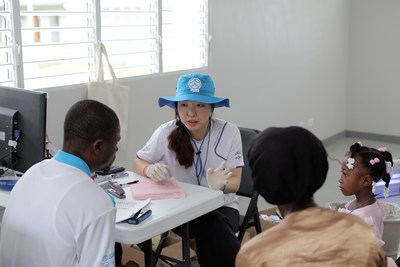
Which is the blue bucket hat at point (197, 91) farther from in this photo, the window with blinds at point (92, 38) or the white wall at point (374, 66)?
the white wall at point (374, 66)

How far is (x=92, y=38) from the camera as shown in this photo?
336 centimetres

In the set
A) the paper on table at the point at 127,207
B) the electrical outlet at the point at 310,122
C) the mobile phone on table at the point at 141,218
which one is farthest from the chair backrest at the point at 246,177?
the electrical outlet at the point at 310,122

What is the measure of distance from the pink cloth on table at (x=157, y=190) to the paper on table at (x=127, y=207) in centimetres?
7

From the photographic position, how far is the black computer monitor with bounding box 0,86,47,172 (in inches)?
81.2

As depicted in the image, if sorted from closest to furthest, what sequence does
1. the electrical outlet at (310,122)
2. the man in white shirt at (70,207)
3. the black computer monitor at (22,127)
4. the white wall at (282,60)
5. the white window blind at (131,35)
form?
the man in white shirt at (70,207)
the black computer monitor at (22,127)
the white window blind at (131,35)
the white wall at (282,60)
the electrical outlet at (310,122)

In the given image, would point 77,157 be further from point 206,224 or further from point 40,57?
point 40,57

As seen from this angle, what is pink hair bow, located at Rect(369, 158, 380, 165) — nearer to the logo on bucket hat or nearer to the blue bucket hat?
the blue bucket hat

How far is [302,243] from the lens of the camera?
45.4 inches

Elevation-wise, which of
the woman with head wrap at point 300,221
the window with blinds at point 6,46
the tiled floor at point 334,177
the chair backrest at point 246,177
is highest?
the window with blinds at point 6,46

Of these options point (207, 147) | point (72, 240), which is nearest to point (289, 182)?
point (72, 240)

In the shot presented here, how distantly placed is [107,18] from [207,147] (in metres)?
1.27

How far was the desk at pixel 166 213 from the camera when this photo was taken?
1.84 m

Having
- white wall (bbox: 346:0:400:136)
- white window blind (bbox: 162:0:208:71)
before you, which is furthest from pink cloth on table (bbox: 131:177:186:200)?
white wall (bbox: 346:0:400:136)

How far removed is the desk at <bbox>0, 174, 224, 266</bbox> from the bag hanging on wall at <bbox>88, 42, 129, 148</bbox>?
3.84ft
